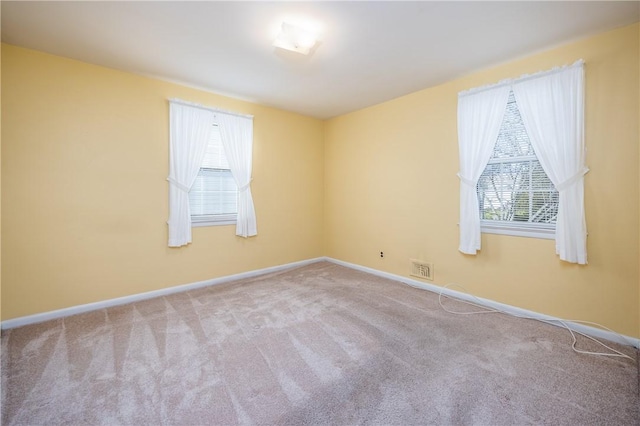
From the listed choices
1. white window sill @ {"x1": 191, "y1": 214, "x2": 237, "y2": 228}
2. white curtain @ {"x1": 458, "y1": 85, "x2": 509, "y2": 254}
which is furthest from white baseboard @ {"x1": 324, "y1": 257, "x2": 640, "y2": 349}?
white window sill @ {"x1": 191, "y1": 214, "x2": 237, "y2": 228}

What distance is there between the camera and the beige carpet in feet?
4.87

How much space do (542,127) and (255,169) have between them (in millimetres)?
3403

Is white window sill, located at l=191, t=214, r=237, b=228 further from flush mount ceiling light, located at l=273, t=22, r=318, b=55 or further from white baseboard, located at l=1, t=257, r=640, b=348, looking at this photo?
flush mount ceiling light, located at l=273, t=22, r=318, b=55

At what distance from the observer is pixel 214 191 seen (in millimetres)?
3631

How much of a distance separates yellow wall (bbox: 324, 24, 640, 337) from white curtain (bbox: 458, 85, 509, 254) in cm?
13

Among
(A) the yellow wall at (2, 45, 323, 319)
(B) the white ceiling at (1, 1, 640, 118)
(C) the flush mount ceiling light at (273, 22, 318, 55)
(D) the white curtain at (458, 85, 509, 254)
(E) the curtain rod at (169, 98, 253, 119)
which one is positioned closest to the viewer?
(B) the white ceiling at (1, 1, 640, 118)

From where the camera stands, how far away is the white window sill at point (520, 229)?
2.52m

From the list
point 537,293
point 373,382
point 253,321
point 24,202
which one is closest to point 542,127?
point 537,293

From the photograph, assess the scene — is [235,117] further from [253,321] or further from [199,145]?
[253,321]

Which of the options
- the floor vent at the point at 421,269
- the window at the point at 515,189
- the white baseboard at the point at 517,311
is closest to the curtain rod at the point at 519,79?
the window at the point at 515,189

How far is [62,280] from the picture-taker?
2.64 meters

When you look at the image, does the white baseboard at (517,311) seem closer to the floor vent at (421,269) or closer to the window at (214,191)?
the floor vent at (421,269)

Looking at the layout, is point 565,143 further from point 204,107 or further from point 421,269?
point 204,107

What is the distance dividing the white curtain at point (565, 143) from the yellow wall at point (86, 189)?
3.51 metres
